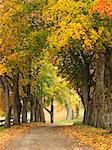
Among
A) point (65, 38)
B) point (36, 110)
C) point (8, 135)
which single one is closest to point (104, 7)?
point (65, 38)

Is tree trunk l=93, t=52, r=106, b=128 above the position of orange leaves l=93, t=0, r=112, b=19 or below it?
below

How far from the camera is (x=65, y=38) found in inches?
765

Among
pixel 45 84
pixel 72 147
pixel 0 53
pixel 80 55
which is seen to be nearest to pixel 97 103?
pixel 80 55

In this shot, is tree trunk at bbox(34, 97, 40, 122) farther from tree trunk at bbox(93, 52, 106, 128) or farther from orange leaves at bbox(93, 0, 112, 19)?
orange leaves at bbox(93, 0, 112, 19)

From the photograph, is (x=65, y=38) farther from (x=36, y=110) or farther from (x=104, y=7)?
(x=36, y=110)

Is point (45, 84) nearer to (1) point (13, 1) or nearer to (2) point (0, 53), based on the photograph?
(2) point (0, 53)

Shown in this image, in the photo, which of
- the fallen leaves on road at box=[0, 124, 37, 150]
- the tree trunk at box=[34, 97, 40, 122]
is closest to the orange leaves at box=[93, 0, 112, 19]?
the fallen leaves on road at box=[0, 124, 37, 150]

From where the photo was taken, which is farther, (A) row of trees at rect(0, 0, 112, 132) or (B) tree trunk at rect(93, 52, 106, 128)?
(B) tree trunk at rect(93, 52, 106, 128)

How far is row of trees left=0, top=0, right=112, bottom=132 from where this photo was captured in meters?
19.9

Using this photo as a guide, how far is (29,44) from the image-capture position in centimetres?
2541

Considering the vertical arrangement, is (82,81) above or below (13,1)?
below

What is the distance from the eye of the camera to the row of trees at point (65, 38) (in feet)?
65.4

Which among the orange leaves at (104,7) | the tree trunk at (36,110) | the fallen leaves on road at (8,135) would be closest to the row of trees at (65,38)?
the orange leaves at (104,7)

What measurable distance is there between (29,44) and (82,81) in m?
13.4
